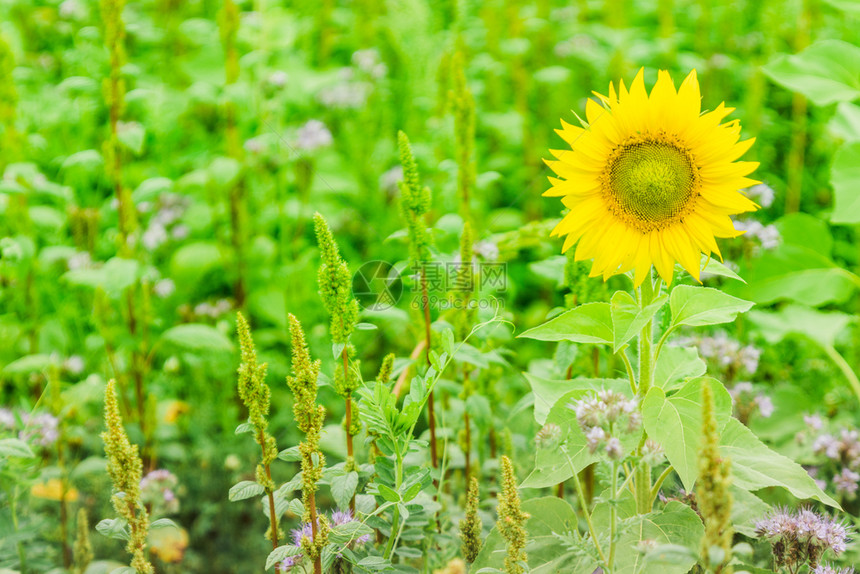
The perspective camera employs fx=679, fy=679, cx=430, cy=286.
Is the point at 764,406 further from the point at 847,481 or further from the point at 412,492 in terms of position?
the point at 412,492

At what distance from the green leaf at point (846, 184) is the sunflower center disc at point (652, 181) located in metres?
0.90

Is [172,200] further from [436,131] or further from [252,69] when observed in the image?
[436,131]

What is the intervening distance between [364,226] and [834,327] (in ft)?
6.29

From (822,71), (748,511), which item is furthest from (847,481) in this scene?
(822,71)

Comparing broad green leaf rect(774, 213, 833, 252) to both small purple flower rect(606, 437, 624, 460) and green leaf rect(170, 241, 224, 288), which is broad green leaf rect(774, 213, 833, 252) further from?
green leaf rect(170, 241, 224, 288)

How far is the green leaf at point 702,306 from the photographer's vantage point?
3.99 feet

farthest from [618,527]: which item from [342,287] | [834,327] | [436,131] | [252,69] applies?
[252,69]

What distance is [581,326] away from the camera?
1288mm

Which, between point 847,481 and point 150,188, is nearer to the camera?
point 847,481

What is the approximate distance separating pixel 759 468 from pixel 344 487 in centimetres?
76

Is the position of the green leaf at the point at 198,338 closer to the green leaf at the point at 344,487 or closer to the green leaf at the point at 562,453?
the green leaf at the point at 344,487

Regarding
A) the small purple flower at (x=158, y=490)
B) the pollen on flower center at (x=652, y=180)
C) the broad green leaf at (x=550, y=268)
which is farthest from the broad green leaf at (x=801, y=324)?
the small purple flower at (x=158, y=490)

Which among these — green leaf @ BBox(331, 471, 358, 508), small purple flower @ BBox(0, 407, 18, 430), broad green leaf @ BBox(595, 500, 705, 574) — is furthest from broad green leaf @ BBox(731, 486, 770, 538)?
small purple flower @ BBox(0, 407, 18, 430)

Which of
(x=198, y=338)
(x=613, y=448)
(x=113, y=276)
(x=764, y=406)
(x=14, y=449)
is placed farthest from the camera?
(x=198, y=338)
